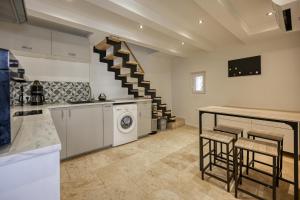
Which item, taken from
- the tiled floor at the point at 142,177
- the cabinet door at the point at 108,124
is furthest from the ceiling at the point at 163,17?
the tiled floor at the point at 142,177

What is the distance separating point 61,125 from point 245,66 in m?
4.43

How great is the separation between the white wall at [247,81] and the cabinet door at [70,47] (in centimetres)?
344

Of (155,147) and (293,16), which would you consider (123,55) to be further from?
(293,16)

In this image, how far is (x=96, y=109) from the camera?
3.10 metres

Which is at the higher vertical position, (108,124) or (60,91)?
(60,91)

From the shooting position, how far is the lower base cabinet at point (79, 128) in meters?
2.70

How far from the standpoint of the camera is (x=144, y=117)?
4.11m

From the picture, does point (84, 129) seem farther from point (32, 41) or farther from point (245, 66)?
point (245, 66)

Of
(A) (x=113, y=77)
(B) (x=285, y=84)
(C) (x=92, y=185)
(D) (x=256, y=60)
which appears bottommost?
(C) (x=92, y=185)

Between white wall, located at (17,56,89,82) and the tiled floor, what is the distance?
1763 millimetres

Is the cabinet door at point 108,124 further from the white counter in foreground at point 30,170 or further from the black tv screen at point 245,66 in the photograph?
the black tv screen at point 245,66

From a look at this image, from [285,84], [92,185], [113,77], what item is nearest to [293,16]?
[285,84]

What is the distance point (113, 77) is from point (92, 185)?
2827mm

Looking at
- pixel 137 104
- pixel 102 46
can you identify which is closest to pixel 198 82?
pixel 137 104
